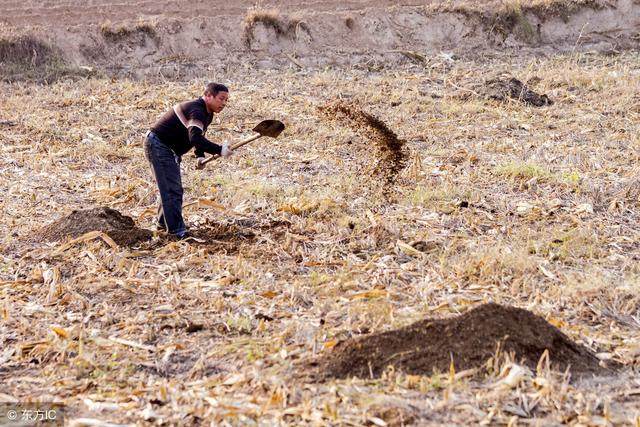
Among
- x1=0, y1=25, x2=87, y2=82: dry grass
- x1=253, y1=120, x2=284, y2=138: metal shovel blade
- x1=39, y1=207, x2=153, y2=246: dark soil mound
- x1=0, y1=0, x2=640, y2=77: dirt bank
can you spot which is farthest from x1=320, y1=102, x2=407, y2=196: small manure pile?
x1=0, y1=25, x2=87, y2=82: dry grass

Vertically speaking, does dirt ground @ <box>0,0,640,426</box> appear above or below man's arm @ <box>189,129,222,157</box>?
below

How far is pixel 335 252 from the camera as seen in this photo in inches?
241

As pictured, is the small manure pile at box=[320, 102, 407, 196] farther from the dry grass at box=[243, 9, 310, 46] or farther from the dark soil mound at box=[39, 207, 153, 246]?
the dry grass at box=[243, 9, 310, 46]

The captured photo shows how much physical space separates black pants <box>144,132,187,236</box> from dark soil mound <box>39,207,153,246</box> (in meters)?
0.22

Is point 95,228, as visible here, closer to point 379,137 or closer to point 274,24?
point 379,137

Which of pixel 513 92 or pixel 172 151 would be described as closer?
pixel 172 151

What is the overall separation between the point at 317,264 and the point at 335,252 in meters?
0.29

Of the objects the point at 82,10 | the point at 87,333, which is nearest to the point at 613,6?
the point at 82,10

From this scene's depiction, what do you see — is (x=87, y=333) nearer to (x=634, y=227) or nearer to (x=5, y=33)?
(x=634, y=227)

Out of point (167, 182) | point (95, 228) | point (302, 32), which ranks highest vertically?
point (167, 182)

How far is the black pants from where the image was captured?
6473mm

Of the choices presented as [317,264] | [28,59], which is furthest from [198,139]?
[28,59]

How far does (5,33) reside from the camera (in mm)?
15000

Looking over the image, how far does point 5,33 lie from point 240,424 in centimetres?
1351
